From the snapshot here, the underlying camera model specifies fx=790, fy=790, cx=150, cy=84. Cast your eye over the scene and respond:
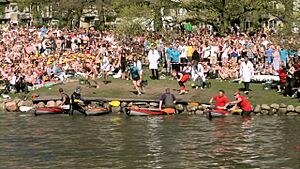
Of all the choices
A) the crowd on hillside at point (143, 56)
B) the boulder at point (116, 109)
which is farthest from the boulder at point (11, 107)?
the boulder at point (116, 109)

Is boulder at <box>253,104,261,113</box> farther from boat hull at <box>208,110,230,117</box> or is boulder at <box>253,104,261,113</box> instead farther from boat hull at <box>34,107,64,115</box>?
boat hull at <box>34,107,64,115</box>

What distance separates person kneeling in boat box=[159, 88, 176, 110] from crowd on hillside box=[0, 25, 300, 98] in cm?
419

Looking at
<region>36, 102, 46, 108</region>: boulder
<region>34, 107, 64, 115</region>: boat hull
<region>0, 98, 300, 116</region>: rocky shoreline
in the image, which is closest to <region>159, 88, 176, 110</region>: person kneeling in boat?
<region>0, 98, 300, 116</region>: rocky shoreline

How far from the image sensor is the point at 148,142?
89.4 ft

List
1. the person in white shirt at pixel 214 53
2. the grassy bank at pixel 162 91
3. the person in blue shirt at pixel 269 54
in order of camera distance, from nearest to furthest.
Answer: the grassy bank at pixel 162 91, the person in blue shirt at pixel 269 54, the person in white shirt at pixel 214 53

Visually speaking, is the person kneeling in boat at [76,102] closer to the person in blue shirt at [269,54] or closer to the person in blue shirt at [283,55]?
the person in blue shirt at [269,54]

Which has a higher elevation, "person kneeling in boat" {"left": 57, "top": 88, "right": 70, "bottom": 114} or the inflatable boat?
"person kneeling in boat" {"left": 57, "top": 88, "right": 70, "bottom": 114}

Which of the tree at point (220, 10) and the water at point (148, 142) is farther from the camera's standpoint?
the tree at point (220, 10)

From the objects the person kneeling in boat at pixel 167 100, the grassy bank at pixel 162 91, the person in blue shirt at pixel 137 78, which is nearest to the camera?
the person kneeling in boat at pixel 167 100

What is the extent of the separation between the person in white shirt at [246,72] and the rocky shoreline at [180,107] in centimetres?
231

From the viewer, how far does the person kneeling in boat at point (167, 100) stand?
3534 cm

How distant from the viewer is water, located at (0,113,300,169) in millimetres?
23469

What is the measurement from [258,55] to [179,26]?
12929 millimetres

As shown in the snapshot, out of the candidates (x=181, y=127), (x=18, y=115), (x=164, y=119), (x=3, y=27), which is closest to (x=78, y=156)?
(x=181, y=127)
